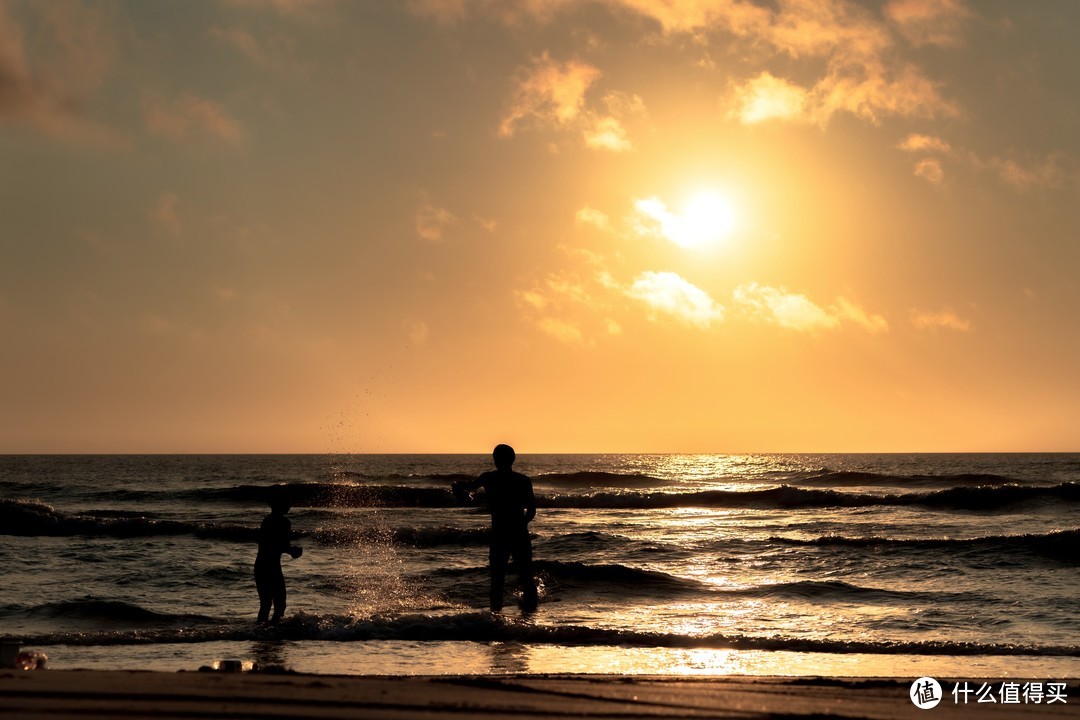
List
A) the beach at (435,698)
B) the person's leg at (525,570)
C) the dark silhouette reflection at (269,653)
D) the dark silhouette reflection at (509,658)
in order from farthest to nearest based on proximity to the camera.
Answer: the person's leg at (525,570), the dark silhouette reflection at (269,653), the dark silhouette reflection at (509,658), the beach at (435,698)

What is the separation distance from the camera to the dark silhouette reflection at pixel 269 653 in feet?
30.2

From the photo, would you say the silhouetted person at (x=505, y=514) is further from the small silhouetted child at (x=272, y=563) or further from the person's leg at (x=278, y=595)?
the person's leg at (x=278, y=595)

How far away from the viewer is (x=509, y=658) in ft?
31.3

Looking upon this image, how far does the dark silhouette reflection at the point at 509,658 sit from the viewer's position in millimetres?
8680

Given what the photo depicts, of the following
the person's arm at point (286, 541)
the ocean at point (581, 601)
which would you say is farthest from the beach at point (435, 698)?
the person's arm at point (286, 541)

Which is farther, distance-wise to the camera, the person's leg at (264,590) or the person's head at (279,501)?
the person's head at (279,501)

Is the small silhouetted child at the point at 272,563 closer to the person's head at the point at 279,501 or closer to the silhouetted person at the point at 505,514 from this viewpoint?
the person's head at the point at 279,501

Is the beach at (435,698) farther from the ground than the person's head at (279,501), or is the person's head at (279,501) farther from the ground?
the person's head at (279,501)
